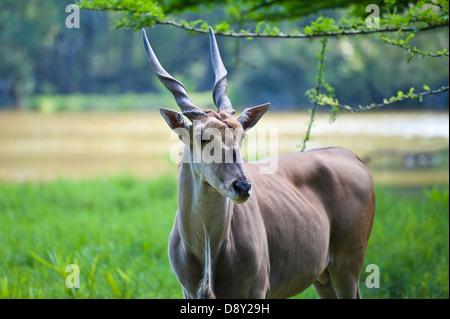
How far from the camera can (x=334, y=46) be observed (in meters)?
27.7

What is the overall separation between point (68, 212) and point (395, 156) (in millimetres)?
8440

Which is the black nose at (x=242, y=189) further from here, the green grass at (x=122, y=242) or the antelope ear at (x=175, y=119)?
the green grass at (x=122, y=242)

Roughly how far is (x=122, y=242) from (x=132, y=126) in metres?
20.2

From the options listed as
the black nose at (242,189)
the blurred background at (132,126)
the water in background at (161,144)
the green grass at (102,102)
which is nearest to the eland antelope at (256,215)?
the black nose at (242,189)

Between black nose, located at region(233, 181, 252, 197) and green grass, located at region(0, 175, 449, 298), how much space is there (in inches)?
97.0

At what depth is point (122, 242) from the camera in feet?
23.7

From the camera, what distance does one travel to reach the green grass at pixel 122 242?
211 inches

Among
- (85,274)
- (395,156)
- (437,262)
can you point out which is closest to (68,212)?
(85,274)

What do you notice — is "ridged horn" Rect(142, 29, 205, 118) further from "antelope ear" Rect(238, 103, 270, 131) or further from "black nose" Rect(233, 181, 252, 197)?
"black nose" Rect(233, 181, 252, 197)

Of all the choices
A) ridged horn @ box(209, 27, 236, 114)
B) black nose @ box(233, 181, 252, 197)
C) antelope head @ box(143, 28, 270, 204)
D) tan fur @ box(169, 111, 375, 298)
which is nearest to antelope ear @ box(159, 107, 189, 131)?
antelope head @ box(143, 28, 270, 204)

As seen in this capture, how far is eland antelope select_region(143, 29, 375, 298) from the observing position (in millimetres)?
3189

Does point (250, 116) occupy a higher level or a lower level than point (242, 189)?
higher

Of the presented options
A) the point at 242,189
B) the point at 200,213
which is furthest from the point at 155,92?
the point at 242,189

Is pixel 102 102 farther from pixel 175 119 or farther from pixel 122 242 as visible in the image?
pixel 175 119
